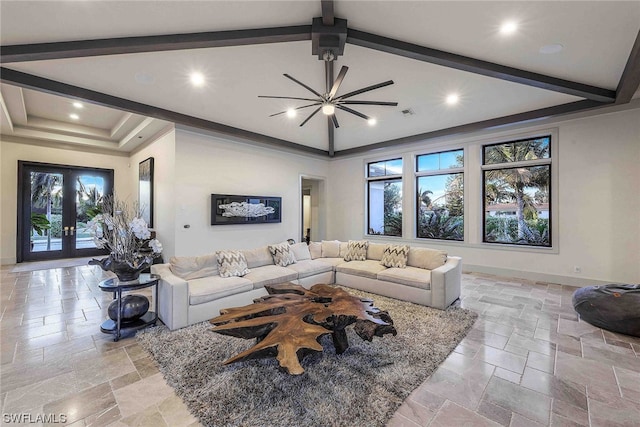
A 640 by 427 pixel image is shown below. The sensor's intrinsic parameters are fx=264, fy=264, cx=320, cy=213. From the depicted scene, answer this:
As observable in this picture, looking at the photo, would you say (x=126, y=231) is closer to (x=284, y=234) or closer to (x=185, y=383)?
(x=185, y=383)

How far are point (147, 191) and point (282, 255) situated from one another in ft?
14.8

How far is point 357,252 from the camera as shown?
17.3 ft

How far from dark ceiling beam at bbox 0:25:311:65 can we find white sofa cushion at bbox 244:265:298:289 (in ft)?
10.1

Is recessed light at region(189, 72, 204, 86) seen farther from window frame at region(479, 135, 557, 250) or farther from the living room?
window frame at region(479, 135, 557, 250)

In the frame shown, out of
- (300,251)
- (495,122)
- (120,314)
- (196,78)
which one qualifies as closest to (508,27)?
(495,122)

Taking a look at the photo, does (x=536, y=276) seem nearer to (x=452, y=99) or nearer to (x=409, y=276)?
(x=409, y=276)

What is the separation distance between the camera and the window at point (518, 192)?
543 centimetres

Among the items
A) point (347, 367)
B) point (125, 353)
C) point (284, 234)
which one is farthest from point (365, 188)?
point (125, 353)

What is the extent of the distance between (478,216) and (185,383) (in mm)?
6344

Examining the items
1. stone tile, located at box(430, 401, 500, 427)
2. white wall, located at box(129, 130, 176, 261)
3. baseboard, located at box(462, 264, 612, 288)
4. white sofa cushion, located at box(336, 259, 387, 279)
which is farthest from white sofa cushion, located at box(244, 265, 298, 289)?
baseboard, located at box(462, 264, 612, 288)

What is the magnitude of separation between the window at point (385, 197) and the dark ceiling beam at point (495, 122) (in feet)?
2.13

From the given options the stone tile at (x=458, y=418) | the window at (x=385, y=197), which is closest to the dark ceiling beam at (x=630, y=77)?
the stone tile at (x=458, y=418)

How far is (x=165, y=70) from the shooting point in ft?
12.9

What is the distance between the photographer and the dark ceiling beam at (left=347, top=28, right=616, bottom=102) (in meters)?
3.28
